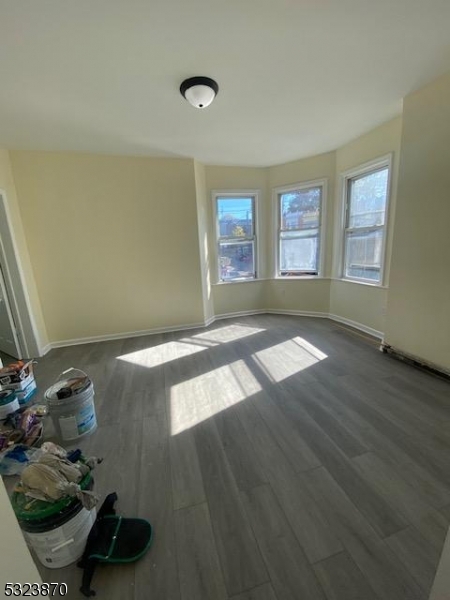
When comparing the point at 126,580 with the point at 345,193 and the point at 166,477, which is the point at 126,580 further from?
the point at 345,193

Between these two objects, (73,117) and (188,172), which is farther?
(188,172)

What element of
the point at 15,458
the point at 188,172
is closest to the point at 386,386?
the point at 15,458

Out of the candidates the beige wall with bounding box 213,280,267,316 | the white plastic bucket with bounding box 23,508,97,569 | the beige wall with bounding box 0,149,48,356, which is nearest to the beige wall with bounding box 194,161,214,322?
the beige wall with bounding box 213,280,267,316

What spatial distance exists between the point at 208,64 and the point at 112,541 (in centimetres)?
295

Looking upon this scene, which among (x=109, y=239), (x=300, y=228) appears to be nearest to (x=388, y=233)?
(x=300, y=228)

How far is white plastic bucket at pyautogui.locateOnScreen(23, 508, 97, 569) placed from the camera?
1.09m

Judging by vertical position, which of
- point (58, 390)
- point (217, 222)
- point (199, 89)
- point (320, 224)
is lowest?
point (58, 390)

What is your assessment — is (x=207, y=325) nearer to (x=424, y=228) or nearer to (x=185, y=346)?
(x=185, y=346)

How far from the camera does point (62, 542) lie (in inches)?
43.9

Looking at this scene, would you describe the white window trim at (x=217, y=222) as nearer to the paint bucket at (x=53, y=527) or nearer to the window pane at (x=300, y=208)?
the window pane at (x=300, y=208)

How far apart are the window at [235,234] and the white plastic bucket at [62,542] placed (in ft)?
12.5

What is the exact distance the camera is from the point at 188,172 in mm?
3812

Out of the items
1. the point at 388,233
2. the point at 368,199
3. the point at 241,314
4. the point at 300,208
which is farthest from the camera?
the point at 241,314

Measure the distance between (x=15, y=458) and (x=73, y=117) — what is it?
290cm
